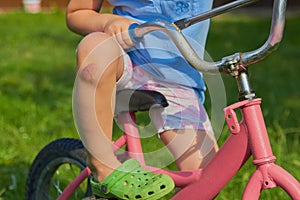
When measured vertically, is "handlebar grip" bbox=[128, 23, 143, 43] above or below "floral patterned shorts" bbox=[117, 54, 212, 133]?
above

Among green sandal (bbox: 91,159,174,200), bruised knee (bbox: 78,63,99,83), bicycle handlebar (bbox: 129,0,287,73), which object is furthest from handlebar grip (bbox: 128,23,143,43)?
green sandal (bbox: 91,159,174,200)

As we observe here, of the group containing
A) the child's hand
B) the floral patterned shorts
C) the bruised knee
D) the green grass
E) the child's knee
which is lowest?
the green grass

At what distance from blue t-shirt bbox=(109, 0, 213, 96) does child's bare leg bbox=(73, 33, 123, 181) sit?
0.60 feet

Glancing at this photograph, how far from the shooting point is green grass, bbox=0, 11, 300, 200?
3924mm

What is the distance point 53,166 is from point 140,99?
1.91ft

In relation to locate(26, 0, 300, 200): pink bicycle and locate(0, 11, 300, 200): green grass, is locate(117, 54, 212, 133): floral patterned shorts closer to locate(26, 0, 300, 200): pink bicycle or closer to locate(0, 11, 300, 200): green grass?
locate(26, 0, 300, 200): pink bicycle

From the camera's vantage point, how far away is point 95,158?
7.57 ft

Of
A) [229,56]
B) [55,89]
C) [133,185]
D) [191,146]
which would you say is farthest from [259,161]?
[55,89]

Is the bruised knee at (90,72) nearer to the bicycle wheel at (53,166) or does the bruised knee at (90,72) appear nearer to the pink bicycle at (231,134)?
the pink bicycle at (231,134)

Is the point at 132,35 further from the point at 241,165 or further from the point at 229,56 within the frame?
the point at 241,165

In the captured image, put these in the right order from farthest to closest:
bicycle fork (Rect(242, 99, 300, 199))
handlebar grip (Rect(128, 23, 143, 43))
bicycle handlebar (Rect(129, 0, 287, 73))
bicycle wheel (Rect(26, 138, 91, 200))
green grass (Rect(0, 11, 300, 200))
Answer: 1. green grass (Rect(0, 11, 300, 200))
2. bicycle wheel (Rect(26, 138, 91, 200))
3. handlebar grip (Rect(128, 23, 143, 43))
4. bicycle fork (Rect(242, 99, 300, 199))
5. bicycle handlebar (Rect(129, 0, 287, 73))

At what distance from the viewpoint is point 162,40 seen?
2490 mm

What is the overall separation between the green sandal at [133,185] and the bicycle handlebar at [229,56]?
44 centimetres

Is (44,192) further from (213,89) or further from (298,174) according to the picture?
(298,174)
